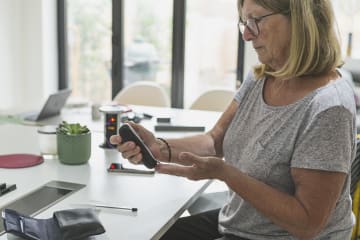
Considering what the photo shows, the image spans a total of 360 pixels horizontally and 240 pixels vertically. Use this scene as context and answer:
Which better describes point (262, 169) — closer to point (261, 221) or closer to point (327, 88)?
point (261, 221)

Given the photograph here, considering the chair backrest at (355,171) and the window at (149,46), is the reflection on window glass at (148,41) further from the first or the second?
the chair backrest at (355,171)

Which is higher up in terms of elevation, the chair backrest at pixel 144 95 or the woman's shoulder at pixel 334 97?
the woman's shoulder at pixel 334 97

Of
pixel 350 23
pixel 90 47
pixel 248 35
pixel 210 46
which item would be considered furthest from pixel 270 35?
pixel 90 47

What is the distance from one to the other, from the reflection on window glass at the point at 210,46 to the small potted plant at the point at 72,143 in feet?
8.29

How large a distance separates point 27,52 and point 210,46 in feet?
5.49

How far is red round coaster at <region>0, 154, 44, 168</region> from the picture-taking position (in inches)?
66.7

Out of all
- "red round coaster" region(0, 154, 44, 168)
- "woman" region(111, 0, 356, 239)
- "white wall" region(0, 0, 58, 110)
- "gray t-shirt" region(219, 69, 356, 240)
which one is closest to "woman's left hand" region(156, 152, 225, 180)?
"woman" region(111, 0, 356, 239)

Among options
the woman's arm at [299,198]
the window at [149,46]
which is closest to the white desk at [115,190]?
the woman's arm at [299,198]

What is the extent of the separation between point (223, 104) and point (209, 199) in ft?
3.67

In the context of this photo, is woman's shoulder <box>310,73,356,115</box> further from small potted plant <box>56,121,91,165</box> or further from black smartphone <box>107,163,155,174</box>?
small potted plant <box>56,121,91,165</box>

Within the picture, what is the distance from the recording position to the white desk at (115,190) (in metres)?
1.25

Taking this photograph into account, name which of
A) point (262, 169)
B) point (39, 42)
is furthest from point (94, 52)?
point (262, 169)

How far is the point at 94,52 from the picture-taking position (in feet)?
14.7

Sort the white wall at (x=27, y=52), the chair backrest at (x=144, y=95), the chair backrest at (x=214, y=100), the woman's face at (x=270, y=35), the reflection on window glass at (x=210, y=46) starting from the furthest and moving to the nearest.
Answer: the white wall at (x=27, y=52)
the reflection on window glass at (x=210, y=46)
the chair backrest at (x=144, y=95)
the chair backrest at (x=214, y=100)
the woman's face at (x=270, y=35)
